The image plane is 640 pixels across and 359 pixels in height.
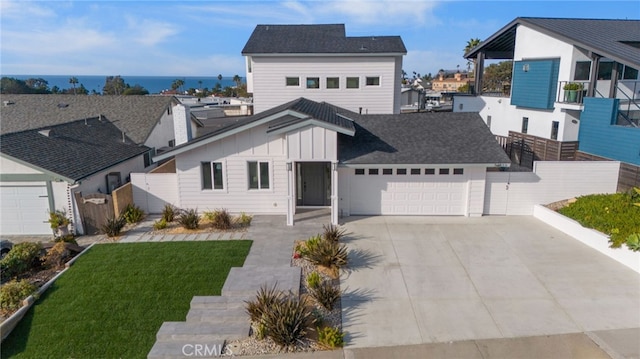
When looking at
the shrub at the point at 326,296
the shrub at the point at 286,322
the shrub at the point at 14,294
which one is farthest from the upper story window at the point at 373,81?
the shrub at the point at 14,294

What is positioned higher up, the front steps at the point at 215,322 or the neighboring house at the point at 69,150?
the neighboring house at the point at 69,150

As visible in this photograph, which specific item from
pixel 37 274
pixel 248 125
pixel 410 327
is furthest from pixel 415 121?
pixel 37 274

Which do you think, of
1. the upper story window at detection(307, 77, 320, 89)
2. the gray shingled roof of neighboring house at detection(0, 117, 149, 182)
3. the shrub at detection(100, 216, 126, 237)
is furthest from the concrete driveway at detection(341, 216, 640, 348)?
the upper story window at detection(307, 77, 320, 89)

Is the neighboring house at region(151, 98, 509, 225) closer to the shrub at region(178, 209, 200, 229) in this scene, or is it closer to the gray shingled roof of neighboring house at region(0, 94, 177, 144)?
the shrub at region(178, 209, 200, 229)

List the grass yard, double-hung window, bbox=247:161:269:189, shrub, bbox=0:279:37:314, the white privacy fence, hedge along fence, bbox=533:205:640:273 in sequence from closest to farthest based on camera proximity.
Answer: the grass yard, shrub, bbox=0:279:37:314, hedge along fence, bbox=533:205:640:273, double-hung window, bbox=247:161:269:189, the white privacy fence

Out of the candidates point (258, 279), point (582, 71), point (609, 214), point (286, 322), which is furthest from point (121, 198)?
point (582, 71)

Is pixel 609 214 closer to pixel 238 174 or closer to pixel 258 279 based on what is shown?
pixel 258 279

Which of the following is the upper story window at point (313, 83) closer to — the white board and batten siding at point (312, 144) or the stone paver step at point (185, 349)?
the white board and batten siding at point (312, 144)
